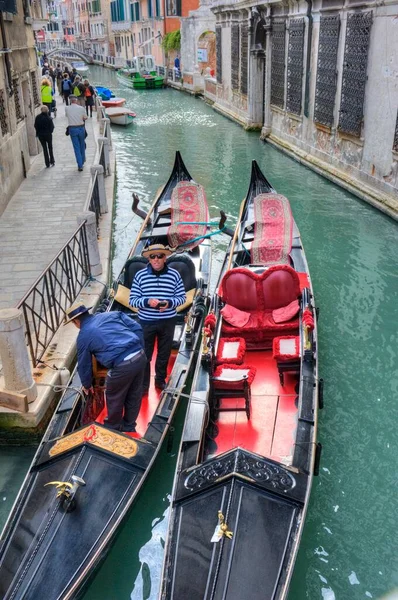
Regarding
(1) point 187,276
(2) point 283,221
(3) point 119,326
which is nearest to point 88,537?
(3) point 119,326

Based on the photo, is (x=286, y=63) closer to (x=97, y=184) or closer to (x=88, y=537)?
(x=97, y=184)

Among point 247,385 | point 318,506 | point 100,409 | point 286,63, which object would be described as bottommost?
point 318,506

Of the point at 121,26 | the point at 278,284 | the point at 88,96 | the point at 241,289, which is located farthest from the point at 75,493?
the point at 121,26

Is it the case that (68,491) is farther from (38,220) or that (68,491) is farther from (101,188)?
(101,188)

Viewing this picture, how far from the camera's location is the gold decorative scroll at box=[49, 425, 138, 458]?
3.13m

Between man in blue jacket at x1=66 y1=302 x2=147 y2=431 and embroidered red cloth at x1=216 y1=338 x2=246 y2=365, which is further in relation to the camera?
embroidered red cloth at x1=216 y1=338 x2=246 y2=365

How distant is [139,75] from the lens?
97.2 feet

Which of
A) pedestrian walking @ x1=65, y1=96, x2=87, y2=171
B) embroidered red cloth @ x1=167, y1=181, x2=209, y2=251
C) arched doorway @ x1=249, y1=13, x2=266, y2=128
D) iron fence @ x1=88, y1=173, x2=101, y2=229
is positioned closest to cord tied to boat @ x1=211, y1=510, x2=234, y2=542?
embroidered red cloth @ x1=167, y1=181, x2=209, y2=251

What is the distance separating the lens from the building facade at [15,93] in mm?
8391

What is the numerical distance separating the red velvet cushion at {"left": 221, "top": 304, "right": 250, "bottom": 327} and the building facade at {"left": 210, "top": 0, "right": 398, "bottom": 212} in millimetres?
4907

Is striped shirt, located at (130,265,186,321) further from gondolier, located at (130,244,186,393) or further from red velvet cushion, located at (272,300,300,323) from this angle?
red velvet cushion, located at (272,300,300,323)

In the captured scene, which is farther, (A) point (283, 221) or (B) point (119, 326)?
(A) point (283, 221)

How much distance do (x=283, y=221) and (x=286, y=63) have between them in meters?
8.52

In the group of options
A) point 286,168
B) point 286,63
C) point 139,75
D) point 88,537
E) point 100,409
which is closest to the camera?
point 88,537
